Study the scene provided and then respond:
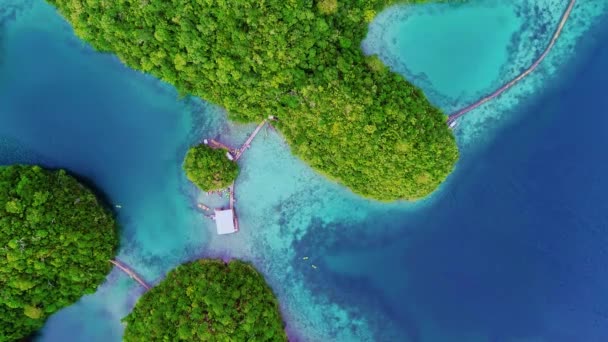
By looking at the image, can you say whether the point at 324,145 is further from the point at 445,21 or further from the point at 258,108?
the point at 445,21

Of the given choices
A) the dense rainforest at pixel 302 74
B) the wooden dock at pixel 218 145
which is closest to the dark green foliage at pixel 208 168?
the wooden dock at pixel 218 145

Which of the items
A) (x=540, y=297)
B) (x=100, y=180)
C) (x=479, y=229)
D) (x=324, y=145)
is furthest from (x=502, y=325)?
(x=100, y=180)

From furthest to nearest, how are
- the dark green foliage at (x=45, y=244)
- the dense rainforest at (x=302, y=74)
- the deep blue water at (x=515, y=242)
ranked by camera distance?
the deep blue water at (x=515, y=242) → the dark green foliage at (x=45, y=244) → the dense rainforest at (x=302, y=74)

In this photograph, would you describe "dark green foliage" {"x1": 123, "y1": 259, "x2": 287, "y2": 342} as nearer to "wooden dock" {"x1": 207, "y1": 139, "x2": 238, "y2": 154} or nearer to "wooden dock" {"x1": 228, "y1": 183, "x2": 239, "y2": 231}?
"wooden dock" {"x1": 228, "y1": 183, "x2": 239, "y2": 231}

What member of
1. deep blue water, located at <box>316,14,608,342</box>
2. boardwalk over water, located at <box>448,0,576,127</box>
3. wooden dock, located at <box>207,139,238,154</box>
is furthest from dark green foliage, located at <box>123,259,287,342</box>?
boardwalk over water, located at <box>448,0,576,127</box>

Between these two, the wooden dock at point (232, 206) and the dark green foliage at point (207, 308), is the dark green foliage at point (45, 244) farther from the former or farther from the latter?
the wooden dock at point (232, 206)

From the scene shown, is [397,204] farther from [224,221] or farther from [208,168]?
[208,168]
